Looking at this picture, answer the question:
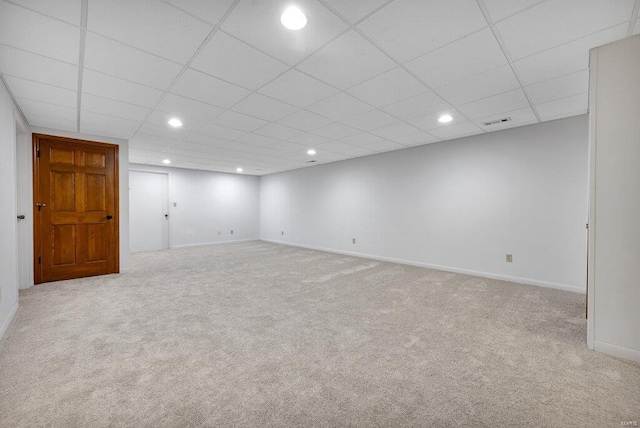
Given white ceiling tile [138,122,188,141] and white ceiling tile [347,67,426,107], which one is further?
white ceiling tile [138,122,188,141]

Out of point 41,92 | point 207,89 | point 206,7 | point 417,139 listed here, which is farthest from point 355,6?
point 417,139

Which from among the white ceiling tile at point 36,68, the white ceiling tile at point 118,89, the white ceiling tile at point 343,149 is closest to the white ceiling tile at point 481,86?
the white ceiling tile at point 343,149

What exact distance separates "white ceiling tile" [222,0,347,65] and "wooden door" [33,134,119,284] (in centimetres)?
417

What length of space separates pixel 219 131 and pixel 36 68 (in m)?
2.11

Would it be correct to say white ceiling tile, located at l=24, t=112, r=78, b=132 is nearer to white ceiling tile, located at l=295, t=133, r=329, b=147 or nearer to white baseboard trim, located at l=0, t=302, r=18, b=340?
white baseboard trim, located at l=0, t=302, r=18, b=340

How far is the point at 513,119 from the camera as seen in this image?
12.5 ft

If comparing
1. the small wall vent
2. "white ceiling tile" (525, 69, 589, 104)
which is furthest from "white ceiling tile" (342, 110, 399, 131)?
"white ceiling tile" (525, 69, 589, 104)

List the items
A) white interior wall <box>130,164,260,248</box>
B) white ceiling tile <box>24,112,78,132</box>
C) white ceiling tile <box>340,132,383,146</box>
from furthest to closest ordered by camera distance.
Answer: white interior wall <box>130,164,260,248</box>, white ceiling tile <box>340,132,383,146</box>, white ceiling tile <box>24,112,78,132</box>

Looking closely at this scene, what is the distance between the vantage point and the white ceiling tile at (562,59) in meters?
1.99

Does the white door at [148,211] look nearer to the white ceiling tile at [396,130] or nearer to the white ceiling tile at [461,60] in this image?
the white ceiling tile at [396,130]

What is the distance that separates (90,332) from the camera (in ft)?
8.22

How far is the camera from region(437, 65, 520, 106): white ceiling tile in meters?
2.52

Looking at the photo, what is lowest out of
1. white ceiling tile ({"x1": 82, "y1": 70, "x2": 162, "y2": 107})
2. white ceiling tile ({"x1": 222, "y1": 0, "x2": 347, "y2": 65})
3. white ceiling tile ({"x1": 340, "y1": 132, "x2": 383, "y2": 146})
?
white ceiling tile ({"x1": 82, "y1": 70, "x2": 162, "y2": 107})

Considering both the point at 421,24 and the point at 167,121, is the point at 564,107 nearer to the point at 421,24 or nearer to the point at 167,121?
the point at 421,24
